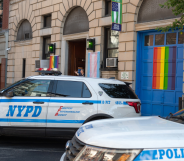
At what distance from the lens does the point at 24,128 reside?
6.61 meters

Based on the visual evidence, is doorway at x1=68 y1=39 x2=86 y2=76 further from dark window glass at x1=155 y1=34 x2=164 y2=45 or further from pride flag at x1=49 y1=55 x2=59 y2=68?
dark window glass at x1=155 y1=34 x2=164 y2=45

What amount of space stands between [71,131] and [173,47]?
652cm

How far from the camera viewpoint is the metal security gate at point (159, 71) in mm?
11070

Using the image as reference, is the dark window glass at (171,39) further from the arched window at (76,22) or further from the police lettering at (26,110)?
the police lettering at (26,110)

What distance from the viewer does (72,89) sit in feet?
22.4

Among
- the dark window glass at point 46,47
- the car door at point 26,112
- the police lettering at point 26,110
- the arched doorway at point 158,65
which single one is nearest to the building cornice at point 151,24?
the arched doorway at point 158,65

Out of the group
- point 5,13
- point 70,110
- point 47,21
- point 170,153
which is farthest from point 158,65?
point 5,13

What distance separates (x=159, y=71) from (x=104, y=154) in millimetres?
9754

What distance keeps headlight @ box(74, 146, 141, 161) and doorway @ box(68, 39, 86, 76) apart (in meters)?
13.8

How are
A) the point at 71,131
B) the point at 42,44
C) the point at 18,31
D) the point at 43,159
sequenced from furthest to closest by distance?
1. the point at 18,31
2. the point at 42,44
3. the point at 71,131
4. the point at 43,159

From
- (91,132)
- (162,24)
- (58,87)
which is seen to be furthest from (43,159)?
(162,24)

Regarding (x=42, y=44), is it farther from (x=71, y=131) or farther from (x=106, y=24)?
(x=71, y=131)

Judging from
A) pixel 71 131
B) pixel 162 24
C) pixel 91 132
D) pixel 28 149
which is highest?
pixel 162 24

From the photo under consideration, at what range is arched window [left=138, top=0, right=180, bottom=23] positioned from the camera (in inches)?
451
